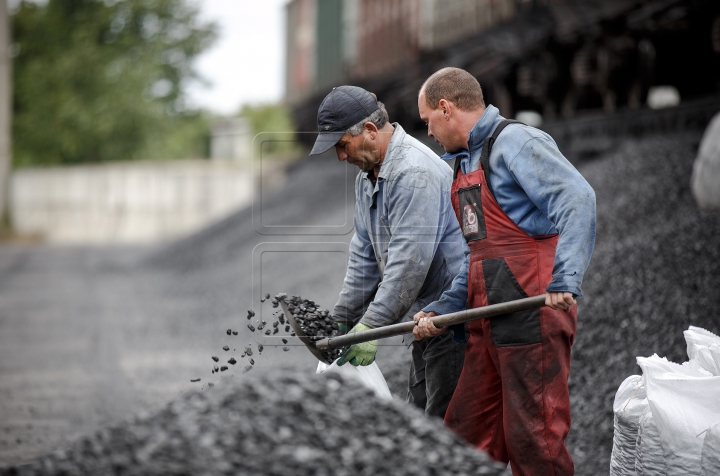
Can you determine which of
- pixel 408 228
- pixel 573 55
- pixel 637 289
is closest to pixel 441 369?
pixel 408 228

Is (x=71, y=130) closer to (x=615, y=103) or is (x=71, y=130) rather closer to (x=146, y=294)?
(x=146, y=294)

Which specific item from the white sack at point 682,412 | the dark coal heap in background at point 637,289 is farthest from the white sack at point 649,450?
the dark coal heap in background at point 637,289

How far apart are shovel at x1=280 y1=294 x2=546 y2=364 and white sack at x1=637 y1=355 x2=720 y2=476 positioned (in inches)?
22.9

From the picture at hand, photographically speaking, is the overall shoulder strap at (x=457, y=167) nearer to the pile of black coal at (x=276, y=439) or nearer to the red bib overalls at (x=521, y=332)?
the red bib overalls at (x=521, y=332)

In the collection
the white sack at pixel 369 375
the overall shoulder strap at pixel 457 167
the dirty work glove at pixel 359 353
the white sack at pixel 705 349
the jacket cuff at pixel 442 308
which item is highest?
the overall shoulder strap at pixel 457 167

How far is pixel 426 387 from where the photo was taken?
3.71m

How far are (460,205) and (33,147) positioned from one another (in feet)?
138

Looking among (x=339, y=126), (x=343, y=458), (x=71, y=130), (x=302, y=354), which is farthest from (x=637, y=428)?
(x=71, y=130)

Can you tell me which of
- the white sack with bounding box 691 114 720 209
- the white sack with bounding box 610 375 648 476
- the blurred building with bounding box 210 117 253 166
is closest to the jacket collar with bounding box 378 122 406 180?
the white sack with bounding box 610 375 648 476

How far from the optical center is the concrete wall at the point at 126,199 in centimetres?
3122

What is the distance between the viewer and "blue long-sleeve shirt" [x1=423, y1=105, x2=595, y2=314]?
2906 mm

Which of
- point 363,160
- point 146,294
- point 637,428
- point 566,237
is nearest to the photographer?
point 566,237

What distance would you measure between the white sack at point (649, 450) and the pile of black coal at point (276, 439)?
29.5 inches

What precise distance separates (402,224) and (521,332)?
660 millimetres
